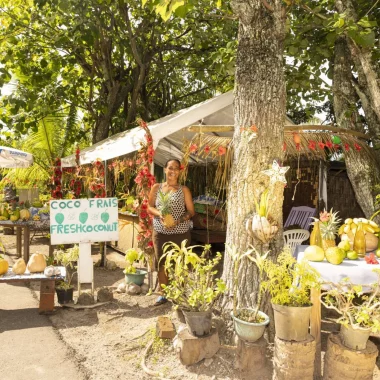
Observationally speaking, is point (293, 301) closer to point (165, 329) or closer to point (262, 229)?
point (262, 229)

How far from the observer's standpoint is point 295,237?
7.16m

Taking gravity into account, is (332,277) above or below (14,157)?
below

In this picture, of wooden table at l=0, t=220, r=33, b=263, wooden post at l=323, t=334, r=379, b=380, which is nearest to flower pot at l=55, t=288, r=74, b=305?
wooden table at l=0, t=220, r=33, b=263

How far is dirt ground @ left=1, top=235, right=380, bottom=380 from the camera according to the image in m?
3.55

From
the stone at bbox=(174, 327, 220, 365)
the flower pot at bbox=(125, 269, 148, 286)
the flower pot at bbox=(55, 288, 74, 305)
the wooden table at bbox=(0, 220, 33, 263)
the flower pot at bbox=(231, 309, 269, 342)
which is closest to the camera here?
the flower pot at bbox=(231, 309, 269, 342)

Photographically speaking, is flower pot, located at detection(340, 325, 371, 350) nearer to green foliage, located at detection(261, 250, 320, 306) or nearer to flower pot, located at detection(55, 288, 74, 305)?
green foliage, located at detection(261, 250, 320, 306)

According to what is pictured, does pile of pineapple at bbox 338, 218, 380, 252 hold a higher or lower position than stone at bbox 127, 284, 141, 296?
higher

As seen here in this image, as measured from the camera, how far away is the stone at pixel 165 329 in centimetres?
398

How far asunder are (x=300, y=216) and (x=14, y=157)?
19.5ft

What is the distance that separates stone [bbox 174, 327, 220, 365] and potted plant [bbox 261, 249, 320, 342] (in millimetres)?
657

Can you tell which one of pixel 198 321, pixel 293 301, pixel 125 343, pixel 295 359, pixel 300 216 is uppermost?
pixel 300 216

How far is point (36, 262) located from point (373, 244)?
390 centimetres

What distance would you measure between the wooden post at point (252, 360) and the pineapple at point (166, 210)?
193cm

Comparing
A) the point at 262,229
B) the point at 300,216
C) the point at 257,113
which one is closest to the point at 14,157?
the point at 300,216
